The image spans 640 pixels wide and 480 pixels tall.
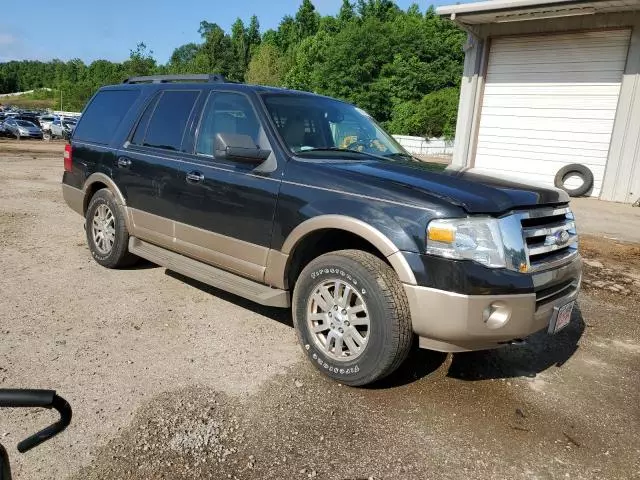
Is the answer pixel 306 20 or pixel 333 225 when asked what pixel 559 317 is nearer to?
pixel 333 225

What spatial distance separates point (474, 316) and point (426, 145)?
2891 cm

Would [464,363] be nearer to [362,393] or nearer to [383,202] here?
[362,393]

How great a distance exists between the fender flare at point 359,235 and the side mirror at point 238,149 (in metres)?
0.65

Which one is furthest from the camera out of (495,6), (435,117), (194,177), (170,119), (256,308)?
(435,117)

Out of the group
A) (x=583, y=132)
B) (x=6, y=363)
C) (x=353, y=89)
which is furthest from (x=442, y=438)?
(x=353, y=89)

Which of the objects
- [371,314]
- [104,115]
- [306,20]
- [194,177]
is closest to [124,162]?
[104,115]

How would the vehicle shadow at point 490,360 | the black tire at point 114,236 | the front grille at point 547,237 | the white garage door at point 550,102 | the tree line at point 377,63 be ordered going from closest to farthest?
the front grille at point 547,237
the vehicle shadow at point 490,360
the black tire at point 114,236
the white garage door at point 550,102
the tree line at point 377,63

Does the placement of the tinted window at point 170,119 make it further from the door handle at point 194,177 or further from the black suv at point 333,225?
the door handle at point 194,177

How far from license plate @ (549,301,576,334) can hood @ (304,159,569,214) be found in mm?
672

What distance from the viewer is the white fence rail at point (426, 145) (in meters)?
30.0

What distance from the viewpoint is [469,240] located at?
2.85 m

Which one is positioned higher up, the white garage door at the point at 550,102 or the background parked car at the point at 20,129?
the white garage door at the point at 550,102

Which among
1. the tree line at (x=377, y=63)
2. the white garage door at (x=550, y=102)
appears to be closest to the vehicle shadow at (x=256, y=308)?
the white garage door at (x=550, y=102)

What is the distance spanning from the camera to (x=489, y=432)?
2871 millimetres
